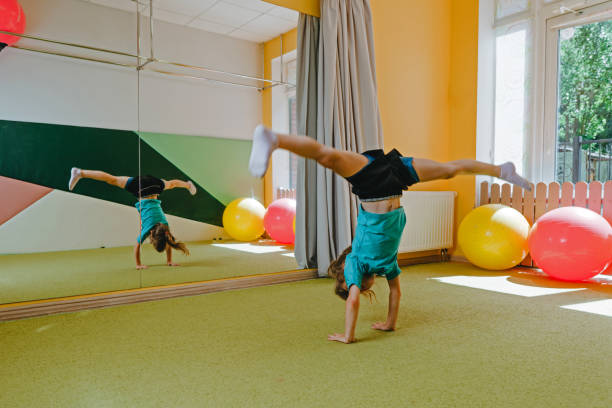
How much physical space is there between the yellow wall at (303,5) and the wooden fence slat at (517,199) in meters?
2.52

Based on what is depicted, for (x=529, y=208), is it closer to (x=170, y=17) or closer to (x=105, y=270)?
(x=170, y=17)

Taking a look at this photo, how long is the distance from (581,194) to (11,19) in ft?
14.5

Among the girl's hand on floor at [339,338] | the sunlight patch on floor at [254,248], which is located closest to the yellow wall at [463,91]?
the sunlight patch on floor at [254,248]

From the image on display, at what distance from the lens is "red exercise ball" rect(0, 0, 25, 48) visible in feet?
7.84

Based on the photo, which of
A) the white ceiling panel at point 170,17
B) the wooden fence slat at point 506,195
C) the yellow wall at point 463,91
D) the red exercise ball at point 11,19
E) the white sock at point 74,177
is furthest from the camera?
the yellow wall at point 463,91

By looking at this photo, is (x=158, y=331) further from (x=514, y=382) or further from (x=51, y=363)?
(x=514, y=382)

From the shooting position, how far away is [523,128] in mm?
4121

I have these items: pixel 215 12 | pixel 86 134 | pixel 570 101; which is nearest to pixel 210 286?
pixel 86 134

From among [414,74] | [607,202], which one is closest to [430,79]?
[414,74]

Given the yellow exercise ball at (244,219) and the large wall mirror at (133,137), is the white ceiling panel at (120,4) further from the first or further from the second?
the yellow exercise ball at (244,219)

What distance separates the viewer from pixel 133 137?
2.82 meters

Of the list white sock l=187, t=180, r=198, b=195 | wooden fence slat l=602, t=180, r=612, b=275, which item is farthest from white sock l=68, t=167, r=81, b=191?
wooden fence slat l=602, t=180, r=612, b=275

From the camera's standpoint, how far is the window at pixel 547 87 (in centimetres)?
370

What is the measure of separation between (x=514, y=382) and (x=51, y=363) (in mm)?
1855
